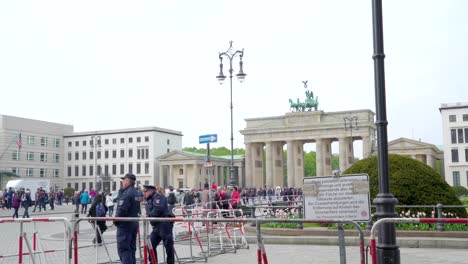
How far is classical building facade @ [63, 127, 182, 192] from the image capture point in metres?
117

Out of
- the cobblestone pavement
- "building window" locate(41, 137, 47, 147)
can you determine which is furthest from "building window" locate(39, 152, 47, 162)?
the cobblestone pavement

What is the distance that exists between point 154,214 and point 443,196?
10.8 m

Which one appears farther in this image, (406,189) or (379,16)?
(406,189)

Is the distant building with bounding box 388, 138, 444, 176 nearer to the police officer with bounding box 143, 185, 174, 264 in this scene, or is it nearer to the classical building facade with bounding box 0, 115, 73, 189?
the classical building facade with bounding box 0, 115, 73, 189

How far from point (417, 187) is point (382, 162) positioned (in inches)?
409

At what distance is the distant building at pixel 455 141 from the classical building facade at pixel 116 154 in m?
58.3

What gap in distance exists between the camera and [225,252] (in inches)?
565

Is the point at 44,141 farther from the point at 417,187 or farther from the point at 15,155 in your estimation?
the point at 417,187

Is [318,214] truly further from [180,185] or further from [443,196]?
[180,185]

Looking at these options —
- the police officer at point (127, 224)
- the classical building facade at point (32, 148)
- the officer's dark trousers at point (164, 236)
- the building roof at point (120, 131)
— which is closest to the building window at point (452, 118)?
the building roof at point (120, 131)

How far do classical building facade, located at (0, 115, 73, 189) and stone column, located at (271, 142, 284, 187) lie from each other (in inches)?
1797

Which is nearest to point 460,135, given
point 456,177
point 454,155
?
point 454,155

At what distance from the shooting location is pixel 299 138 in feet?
305

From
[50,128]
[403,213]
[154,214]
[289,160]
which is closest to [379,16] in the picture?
[154,214]
